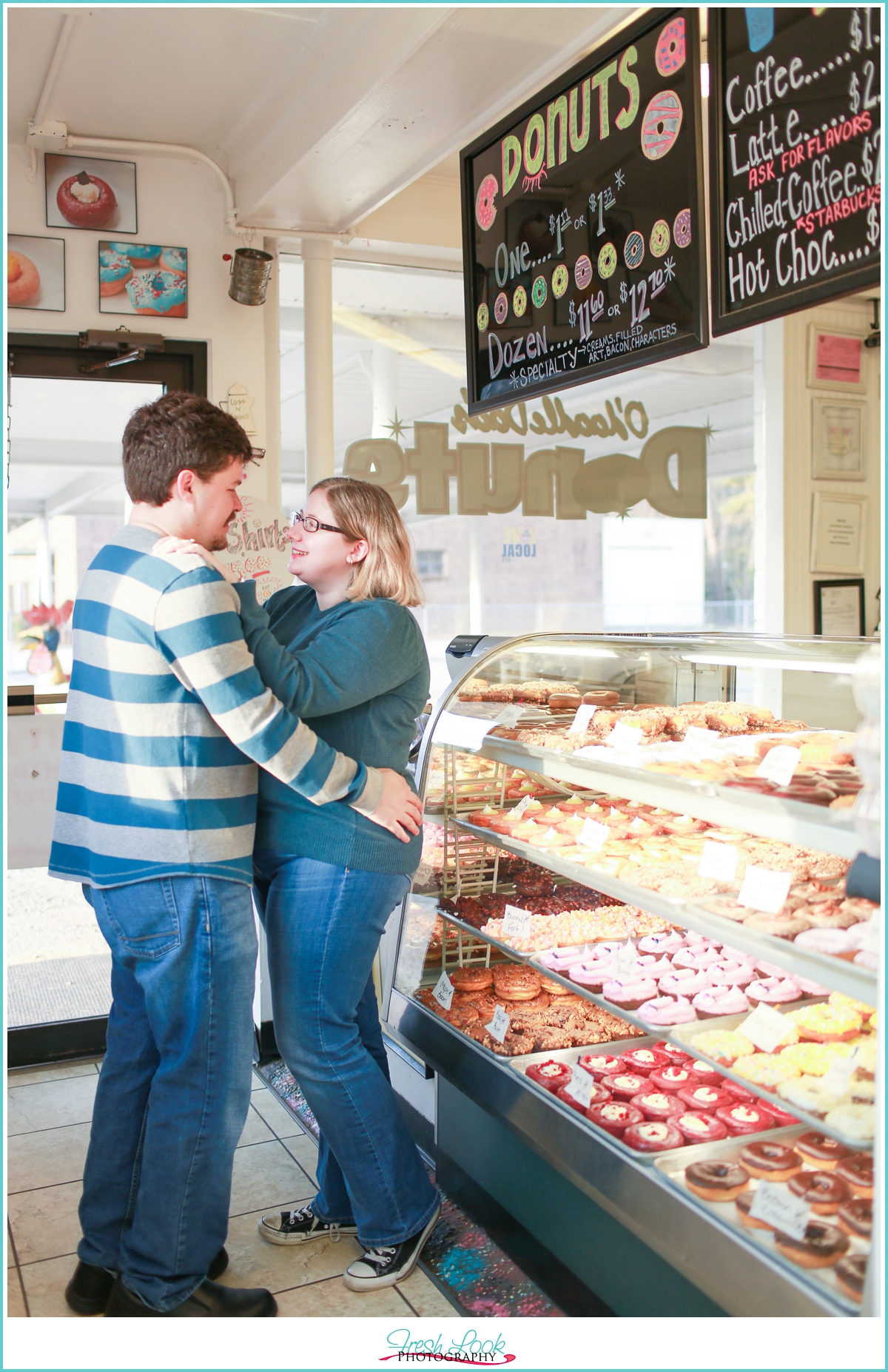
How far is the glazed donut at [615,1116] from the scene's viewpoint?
7.47 feet

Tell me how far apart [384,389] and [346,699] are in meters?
2.84

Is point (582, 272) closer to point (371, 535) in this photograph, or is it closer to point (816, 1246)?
point (371, 535)

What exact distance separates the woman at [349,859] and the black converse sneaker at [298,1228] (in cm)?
22

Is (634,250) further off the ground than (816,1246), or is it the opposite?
(634,250)

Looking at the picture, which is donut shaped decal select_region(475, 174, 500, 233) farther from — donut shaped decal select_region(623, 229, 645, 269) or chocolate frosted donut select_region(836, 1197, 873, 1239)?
chocolate frosted donut select_region(836, 1197, 873, 1239)

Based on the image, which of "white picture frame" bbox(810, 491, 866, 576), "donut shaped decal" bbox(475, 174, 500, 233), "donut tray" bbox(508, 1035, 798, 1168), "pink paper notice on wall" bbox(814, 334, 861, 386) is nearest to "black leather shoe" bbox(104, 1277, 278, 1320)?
"donut tray" bbox(508, 1035, 798, 1168)

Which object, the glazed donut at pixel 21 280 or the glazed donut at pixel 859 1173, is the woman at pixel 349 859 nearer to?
the glazed donut at pixel 859 1173

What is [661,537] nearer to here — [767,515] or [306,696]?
[767,515]

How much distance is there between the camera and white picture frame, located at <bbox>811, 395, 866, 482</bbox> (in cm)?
564

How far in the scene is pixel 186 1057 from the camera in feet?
7.66

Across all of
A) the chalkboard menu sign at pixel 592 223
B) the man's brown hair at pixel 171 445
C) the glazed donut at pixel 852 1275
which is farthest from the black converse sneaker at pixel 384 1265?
the chalkboard menu sign at pixel 592 223

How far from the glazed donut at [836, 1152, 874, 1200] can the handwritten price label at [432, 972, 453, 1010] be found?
125 cm

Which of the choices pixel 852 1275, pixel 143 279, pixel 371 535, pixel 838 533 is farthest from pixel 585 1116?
pixel 838 533

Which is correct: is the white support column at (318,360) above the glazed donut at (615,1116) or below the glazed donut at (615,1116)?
above
